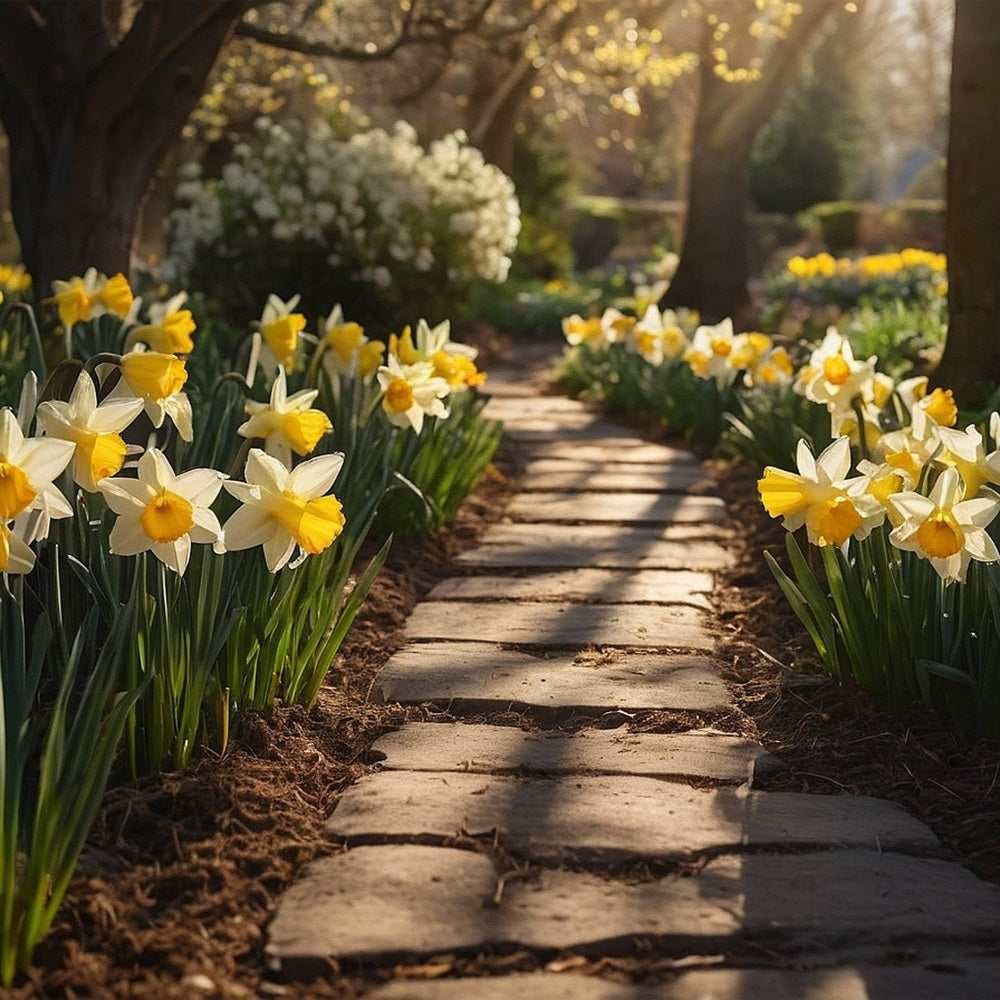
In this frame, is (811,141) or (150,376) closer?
(150,376)

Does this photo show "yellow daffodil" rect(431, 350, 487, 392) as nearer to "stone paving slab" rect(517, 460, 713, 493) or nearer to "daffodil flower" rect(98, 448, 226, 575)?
"stone paving slab" rect(517, 460, 713, 493)

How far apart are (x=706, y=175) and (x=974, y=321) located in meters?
6.28

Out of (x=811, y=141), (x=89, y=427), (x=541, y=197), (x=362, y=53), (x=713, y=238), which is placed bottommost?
(x=89, y=427)

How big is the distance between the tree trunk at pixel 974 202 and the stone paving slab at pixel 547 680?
2675mm

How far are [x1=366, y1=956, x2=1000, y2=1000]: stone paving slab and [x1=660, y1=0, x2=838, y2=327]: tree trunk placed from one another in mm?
9611

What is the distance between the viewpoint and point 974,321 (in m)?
5.13

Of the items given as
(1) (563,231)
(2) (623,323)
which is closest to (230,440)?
(2) (623,323)

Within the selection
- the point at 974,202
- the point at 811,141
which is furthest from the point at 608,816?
the point at 811,141

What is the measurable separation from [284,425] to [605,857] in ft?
3.49

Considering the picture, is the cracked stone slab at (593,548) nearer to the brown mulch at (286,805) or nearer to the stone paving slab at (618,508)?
the stone paving slab at (618,508)

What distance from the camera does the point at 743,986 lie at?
1.61 metres

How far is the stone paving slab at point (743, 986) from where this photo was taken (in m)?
1.58

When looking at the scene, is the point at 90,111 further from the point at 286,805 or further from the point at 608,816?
the point at 608,816

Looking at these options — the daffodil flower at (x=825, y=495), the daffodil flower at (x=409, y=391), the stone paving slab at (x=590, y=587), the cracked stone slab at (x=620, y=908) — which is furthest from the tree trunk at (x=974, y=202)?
the cracked stone slab at (x=620, y=908)
